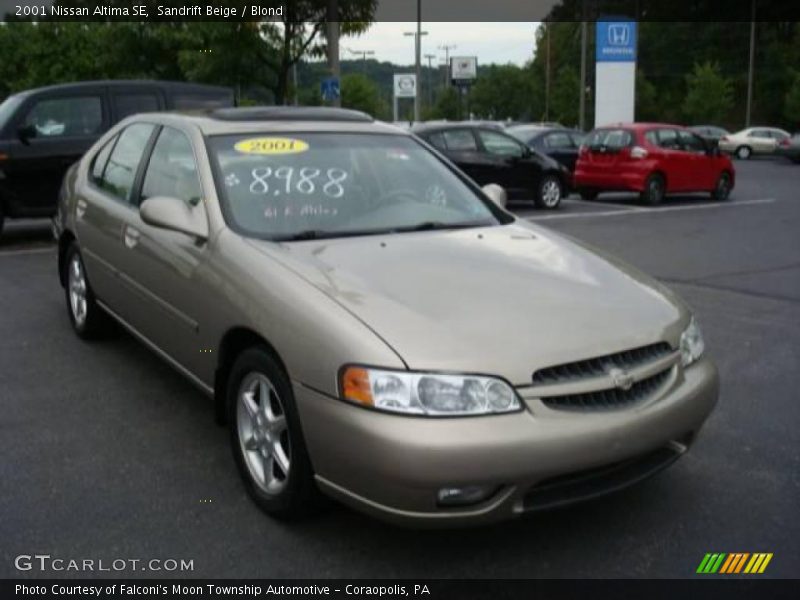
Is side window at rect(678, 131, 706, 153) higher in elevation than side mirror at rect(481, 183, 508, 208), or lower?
higher

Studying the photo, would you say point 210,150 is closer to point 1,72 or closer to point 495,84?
point 1,72

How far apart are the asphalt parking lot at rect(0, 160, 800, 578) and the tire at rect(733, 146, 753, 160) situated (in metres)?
33.3

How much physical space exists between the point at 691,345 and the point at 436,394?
1.21 m

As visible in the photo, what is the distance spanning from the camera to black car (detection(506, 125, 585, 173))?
61.5ft

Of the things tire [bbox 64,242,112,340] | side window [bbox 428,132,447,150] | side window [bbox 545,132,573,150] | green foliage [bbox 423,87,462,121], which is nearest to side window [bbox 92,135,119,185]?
tire [bbox 64,242,112,340]

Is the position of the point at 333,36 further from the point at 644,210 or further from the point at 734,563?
the point at 734,563

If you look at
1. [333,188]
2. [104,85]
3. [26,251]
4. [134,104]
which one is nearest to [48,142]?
[104,85]

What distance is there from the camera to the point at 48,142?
34.0 feet

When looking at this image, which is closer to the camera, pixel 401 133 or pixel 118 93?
pixel 401 133

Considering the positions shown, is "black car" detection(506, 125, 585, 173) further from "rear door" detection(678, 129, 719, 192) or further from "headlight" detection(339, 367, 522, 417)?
"headlight" detection(339, 367, 522, 417)

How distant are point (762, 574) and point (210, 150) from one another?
2930mm

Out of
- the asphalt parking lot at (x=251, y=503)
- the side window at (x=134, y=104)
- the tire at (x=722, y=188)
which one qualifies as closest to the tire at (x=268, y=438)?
the asphalt parking lot at (x=251, y=503)

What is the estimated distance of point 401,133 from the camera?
15.9 ft

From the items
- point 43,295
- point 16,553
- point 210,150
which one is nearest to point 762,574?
point 16,553
